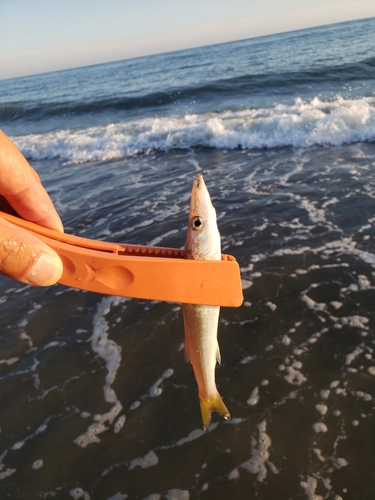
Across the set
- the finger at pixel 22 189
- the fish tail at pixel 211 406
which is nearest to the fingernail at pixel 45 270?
the finger at pixel 22 189

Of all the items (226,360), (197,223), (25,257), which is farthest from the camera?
(226,360)

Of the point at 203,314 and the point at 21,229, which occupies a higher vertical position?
the point at 21,229

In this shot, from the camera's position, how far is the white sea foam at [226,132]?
10.8m

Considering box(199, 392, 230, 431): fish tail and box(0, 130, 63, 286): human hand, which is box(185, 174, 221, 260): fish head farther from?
box(199, 392, 230, 431): fish tail

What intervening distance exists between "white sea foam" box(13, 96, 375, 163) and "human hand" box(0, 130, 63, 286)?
32.3 feet

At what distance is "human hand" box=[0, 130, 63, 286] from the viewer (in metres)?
1.86

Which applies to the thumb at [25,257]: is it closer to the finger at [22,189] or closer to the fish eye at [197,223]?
the finger at [22,189]

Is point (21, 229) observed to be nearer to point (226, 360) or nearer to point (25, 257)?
point (25, 257)

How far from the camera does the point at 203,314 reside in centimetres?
220

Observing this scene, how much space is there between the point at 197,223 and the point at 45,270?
0.85 m

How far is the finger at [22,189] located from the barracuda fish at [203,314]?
0.97 meters

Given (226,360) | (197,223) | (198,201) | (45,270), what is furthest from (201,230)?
(226,360)

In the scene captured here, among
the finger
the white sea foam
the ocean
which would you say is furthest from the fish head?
the white sea foam

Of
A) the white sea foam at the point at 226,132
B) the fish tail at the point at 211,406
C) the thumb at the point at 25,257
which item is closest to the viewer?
the thumb at the point at 25,257
